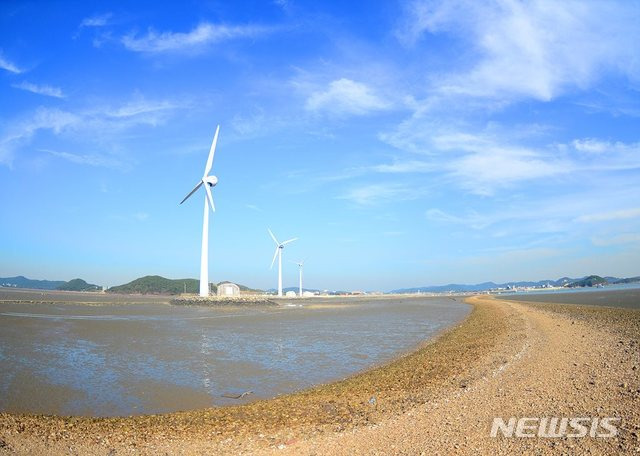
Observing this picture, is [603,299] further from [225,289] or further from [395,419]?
[225,289]

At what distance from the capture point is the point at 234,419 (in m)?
10.0

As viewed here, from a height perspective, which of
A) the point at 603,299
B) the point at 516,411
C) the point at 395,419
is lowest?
the point at 603,299

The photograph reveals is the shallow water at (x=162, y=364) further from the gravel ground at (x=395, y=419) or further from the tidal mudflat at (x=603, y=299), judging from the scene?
the tidal mudflat at (x=603, y=299)

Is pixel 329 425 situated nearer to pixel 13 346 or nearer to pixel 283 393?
pixel 283 393

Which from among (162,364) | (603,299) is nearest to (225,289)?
(603,299)

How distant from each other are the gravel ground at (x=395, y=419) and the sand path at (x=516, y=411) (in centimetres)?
2

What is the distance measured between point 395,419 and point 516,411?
2728 millimetres

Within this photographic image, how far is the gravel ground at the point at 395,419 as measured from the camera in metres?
7.73

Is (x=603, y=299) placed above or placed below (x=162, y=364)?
below

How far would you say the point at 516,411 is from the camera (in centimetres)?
910

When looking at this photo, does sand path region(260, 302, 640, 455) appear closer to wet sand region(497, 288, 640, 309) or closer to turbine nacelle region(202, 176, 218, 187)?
wet sand region(497, 288, 640, 309)
